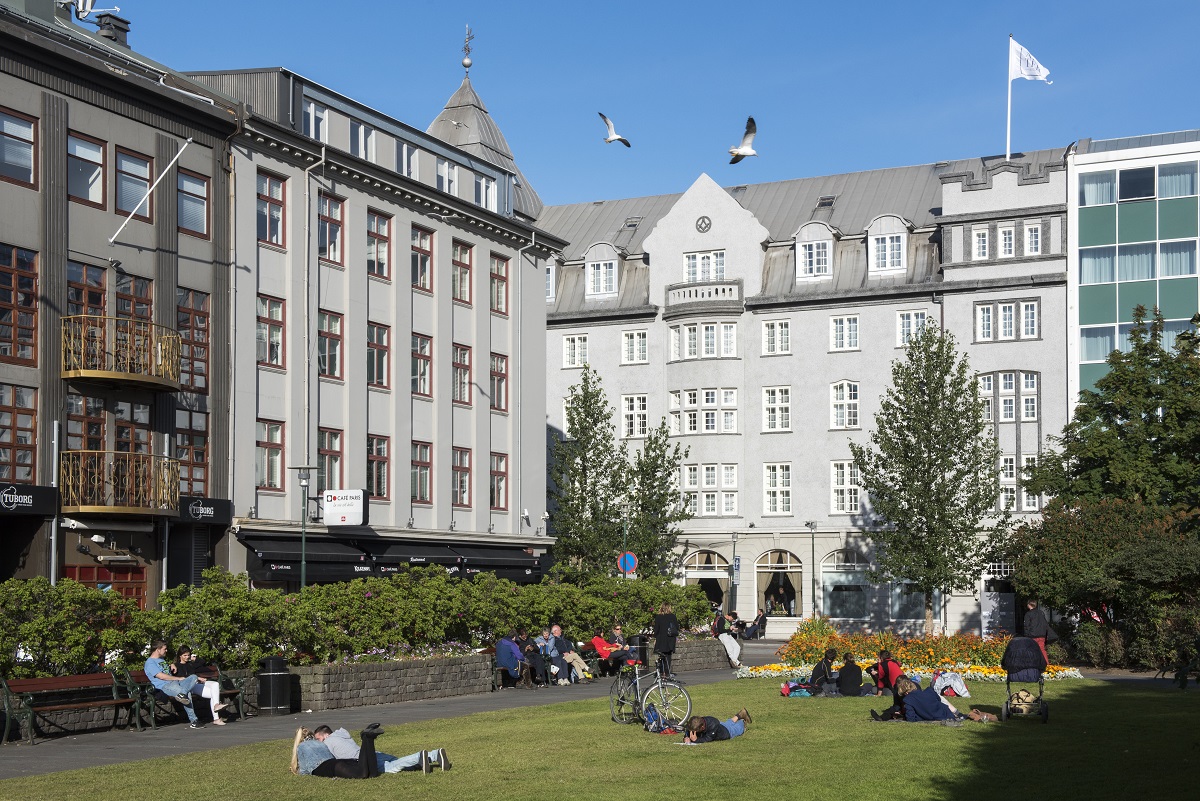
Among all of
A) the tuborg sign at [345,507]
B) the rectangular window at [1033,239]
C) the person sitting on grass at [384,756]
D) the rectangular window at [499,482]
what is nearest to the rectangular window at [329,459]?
the tuborg sign at [345,507]

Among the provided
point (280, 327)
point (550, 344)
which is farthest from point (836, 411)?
point (280, 327)

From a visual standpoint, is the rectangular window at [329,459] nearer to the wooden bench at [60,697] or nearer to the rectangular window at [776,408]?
the wooden bench at [60,697]

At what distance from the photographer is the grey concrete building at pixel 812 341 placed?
218ft

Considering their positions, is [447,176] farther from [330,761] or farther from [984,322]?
[330,761]

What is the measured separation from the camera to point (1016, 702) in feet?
82.0

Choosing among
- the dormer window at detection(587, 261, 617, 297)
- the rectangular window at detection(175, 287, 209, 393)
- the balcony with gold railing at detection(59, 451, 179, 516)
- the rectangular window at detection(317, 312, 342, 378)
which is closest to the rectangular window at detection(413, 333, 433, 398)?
the rectangular window at detection(317, 312, 342, 378)

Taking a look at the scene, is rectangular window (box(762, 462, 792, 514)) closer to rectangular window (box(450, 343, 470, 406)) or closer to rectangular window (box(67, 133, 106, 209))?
rectangular window (box(450, 343, 470, 406))

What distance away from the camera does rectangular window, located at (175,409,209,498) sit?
1537 inches

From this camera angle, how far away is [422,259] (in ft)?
165

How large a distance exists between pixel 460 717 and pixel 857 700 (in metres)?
7.29

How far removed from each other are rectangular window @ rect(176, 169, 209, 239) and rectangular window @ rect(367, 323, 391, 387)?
320 inches

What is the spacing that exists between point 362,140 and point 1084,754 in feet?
110

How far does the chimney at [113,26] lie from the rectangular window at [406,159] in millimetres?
9374

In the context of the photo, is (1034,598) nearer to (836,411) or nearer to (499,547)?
(499,547)
